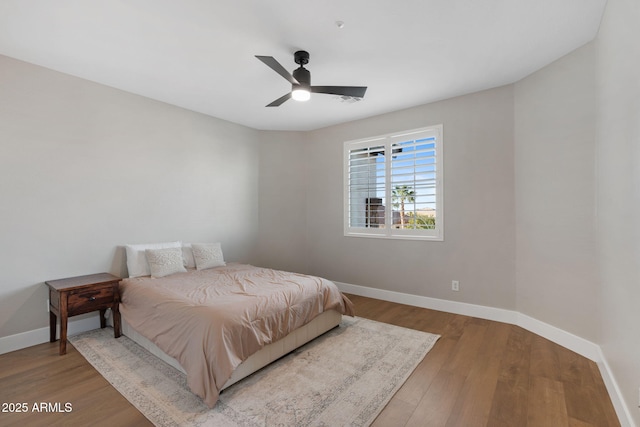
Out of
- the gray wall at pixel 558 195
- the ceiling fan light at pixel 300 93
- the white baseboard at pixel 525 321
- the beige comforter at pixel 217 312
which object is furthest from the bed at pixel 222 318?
the gray wall at pixel 558 195

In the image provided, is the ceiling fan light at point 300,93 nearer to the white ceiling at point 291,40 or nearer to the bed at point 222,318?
the white ceiling at point 291,40

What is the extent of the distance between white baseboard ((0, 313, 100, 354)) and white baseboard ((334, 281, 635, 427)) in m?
3.36

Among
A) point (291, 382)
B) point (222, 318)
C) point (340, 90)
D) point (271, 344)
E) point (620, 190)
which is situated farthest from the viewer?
point (340, 90)

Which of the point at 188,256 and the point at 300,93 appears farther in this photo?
the point at 188,256

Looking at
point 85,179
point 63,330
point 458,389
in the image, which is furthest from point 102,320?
point 458,389

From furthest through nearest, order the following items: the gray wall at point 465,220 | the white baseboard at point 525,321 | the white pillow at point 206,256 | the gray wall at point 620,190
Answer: the white pillow at point 206,256
the gray wall at point 465,220
the white baseboard at point 525,321
the gray wall at point 620,190

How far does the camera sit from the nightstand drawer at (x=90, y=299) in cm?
265

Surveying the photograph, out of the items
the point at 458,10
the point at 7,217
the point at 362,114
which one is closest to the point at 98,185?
the point at 7,217

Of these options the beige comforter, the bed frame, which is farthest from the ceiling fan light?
the bed frame

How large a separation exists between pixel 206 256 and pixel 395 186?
285cm

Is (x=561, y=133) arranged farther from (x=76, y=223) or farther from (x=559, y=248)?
(x=76, y=223)

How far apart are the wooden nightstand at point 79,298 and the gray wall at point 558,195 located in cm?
446

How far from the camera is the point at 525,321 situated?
3.21m

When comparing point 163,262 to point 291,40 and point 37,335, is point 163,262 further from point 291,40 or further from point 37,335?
point 291,40
